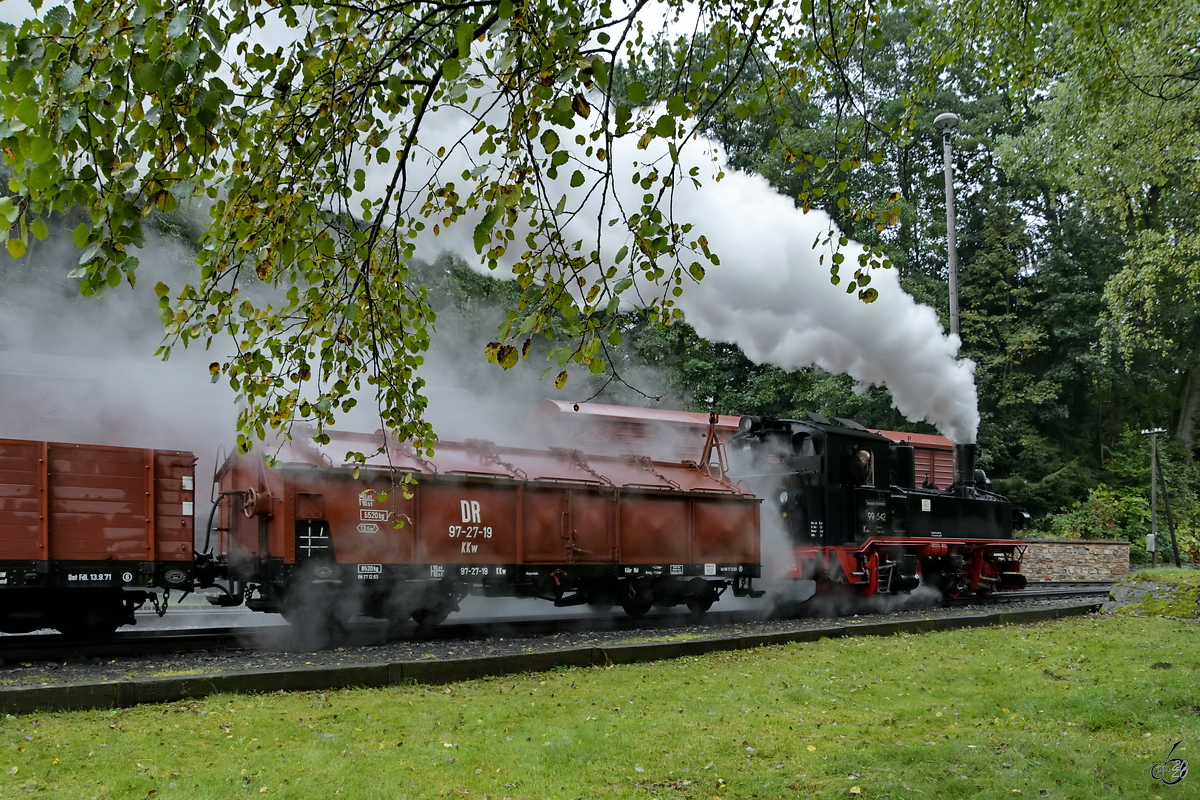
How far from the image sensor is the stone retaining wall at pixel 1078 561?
82.1 feet

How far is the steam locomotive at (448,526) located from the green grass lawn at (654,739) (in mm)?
1730

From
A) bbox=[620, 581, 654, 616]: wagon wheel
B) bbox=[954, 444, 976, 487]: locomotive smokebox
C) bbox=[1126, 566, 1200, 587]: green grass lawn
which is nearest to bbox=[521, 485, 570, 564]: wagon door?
bbox=[620, 581, 654, 616]: wagon wheel

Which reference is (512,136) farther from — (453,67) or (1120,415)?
(1120,415)

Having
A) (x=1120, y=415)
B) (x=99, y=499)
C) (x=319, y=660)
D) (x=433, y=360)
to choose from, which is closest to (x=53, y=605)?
(x=99, y=499)

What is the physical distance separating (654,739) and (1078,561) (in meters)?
23.0

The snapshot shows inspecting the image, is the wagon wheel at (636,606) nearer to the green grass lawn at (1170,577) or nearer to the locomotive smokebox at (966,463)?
the locomotive smokebox at (966,463)

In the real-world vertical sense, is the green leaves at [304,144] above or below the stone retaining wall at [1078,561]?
above

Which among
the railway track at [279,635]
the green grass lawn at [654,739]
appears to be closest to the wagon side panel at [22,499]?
the railway track at [279,635]

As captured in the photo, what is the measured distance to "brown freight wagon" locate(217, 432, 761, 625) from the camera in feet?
34.1

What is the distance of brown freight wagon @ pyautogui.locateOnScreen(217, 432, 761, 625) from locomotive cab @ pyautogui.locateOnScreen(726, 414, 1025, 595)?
1051 mm

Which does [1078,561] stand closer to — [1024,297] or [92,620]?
[1024,297]

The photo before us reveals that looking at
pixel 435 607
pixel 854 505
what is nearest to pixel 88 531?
pixel 435 607

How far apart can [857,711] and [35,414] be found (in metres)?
11.6

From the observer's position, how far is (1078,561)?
25.1m
